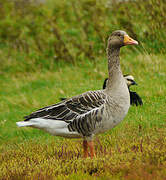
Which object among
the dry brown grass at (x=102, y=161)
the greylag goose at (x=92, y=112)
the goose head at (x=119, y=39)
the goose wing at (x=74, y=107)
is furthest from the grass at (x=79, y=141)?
the goose head at (x=119, y=39)

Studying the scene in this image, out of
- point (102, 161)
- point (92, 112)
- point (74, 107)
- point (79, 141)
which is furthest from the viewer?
point (79, 141)

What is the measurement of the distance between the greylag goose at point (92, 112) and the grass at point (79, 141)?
1.18 ft

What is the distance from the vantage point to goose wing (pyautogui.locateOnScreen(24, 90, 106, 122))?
5656 millimetres

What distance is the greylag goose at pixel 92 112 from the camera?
554 centimetres

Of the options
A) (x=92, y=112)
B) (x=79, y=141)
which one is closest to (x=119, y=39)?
(x=92, y=112)

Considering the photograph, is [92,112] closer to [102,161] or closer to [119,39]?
[102,161]

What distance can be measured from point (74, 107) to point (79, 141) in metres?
1.12

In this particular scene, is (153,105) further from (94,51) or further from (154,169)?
(94,51)

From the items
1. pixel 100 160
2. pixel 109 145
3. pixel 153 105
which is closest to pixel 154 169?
pixel 100 160

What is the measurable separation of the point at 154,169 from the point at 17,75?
10.8 m

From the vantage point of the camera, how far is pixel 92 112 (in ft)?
18.3

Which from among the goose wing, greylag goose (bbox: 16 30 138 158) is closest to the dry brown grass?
greylag goose (bbox: 16 30 138 158)

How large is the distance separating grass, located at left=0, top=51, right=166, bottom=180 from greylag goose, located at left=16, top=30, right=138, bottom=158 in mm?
360

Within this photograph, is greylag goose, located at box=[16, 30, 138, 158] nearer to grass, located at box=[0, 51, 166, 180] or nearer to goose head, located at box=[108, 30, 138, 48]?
goose head, located at box=[108, 30, 138, 48]
